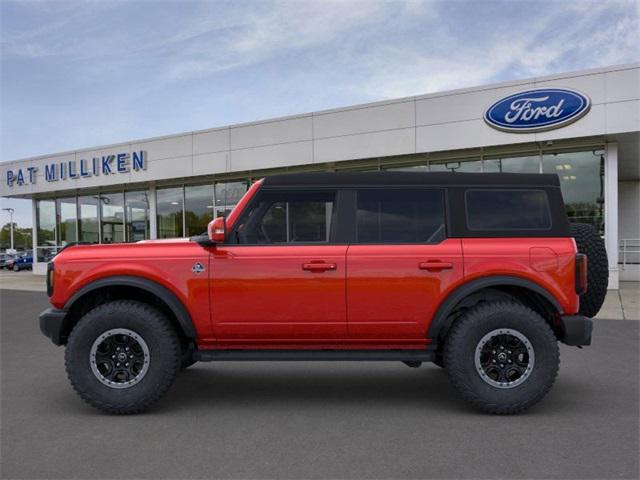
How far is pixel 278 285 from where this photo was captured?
13.9 ft

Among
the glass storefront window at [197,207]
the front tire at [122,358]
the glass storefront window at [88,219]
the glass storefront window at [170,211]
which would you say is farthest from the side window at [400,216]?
the glass storefront window at [88,219]

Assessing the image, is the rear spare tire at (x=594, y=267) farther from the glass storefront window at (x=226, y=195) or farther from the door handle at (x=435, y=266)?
the glass storefront window at (x=226, y=195)

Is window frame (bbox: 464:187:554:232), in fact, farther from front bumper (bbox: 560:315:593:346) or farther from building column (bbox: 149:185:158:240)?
building column (bbox: 149:185:158:240)

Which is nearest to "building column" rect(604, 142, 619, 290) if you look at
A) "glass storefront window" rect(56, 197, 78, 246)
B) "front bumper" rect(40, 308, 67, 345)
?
"front bumper" rect(40, 308, 67, 345)

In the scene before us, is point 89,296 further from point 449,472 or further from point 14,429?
point 449,472

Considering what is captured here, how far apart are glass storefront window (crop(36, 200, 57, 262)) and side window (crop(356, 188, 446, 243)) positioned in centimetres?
2372

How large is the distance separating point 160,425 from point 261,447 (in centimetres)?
95

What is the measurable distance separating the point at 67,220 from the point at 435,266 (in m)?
23.6

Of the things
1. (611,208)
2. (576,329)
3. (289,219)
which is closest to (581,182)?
(611,208)

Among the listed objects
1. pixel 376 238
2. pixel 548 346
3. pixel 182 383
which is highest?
pixel 376 238

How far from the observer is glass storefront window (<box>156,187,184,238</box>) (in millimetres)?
20453

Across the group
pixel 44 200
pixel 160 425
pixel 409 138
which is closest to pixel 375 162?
pixel 409 138

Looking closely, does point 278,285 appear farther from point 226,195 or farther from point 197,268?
point 226,195

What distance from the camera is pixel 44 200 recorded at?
983 inches
